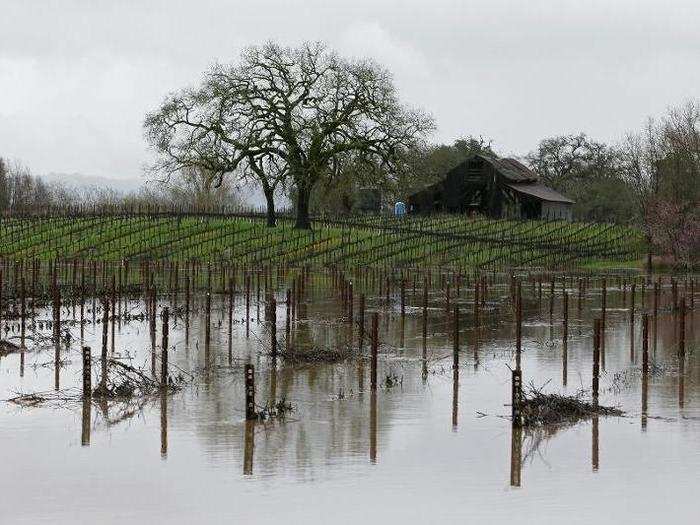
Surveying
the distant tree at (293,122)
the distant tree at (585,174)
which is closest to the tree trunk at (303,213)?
the distant tree at (293,122)

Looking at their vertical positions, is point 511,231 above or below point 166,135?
below

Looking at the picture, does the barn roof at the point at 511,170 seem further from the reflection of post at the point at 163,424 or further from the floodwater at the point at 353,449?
the reflection of post at the point at 163,424

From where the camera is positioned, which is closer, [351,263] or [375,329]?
[375,329]

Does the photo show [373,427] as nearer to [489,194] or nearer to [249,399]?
[249,399]

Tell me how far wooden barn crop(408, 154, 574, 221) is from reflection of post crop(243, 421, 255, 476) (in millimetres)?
70385

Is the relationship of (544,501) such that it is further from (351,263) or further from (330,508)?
(351,263)

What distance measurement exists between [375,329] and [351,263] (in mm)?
42644

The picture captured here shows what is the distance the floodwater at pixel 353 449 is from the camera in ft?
47.2

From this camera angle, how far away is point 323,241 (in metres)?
69.6

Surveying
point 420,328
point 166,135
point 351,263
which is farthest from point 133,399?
point 166,135

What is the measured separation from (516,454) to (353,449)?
2401 mm

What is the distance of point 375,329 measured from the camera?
2194cm

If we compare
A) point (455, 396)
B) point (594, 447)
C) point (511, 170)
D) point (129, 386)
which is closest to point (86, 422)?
point (129, 386)

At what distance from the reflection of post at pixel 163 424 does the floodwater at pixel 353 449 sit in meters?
0.05
